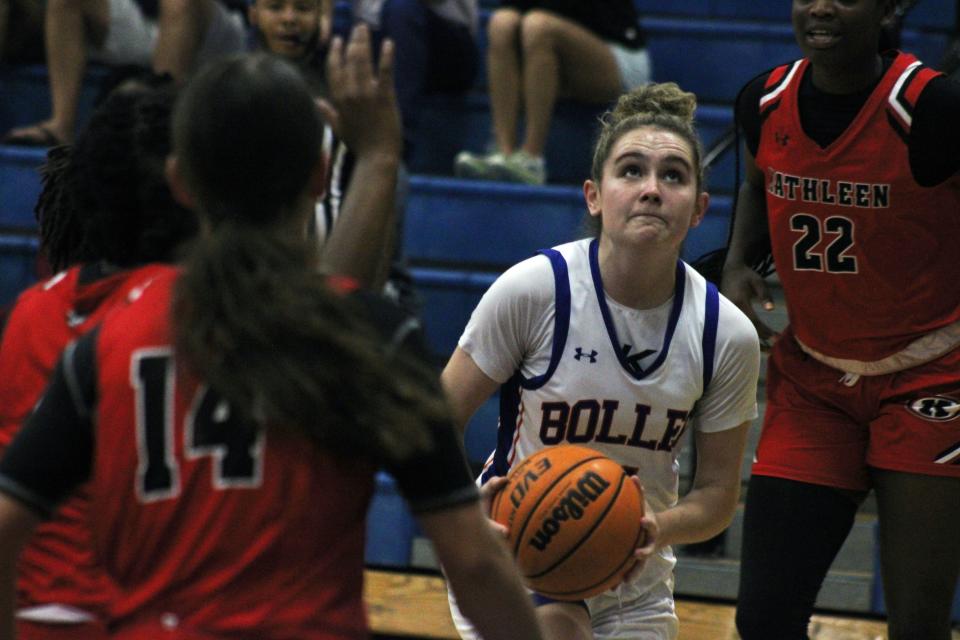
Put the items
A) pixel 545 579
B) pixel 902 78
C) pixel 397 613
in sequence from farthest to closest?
pixel 397 613 < pixel 902 78 < pixel 545 579

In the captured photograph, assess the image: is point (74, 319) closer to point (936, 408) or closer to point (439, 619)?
point (936, 408)

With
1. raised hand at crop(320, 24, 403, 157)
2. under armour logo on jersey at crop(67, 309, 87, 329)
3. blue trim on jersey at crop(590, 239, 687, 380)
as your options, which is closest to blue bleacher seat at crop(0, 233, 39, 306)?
blue trim on jersey at crop(590, 239, 687, 380)

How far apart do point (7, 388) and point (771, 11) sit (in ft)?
19.7

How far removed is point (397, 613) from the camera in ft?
16.3

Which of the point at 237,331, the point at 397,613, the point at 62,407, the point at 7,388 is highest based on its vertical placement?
the point at 237,331

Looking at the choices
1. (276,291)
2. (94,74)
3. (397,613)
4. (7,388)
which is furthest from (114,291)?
(94,74)

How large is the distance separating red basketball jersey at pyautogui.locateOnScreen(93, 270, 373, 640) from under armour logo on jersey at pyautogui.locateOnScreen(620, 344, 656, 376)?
1.53 m

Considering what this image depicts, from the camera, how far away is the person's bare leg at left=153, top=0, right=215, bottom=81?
641cm

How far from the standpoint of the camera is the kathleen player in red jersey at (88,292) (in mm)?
2092

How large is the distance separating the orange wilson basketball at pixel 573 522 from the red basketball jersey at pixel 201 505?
1083mm

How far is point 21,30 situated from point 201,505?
19.1 feet

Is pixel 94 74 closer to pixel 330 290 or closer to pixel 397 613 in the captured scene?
pixel 397 613

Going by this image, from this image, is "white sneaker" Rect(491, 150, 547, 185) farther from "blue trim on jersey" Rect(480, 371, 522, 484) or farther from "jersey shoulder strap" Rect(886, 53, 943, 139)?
"blue trim on jersey" Rect(480, 371, 522, 484)

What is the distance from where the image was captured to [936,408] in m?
3.51
